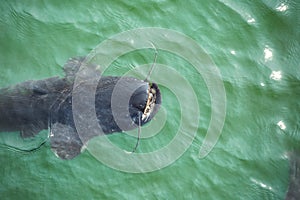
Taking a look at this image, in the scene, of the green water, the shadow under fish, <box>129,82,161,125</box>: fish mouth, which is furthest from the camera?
the green water

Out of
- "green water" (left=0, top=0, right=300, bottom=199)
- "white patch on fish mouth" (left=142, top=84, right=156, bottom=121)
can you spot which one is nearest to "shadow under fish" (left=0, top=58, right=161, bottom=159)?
"white patch on fish mouth" (left=142, top=84, right=156, bottom=121)

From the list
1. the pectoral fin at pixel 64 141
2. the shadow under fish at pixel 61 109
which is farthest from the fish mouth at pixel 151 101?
the pectoral fin at pixel 64 141

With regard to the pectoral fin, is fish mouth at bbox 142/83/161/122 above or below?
above

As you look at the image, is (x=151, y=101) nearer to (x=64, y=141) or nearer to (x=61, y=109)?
(x=61, y=109)

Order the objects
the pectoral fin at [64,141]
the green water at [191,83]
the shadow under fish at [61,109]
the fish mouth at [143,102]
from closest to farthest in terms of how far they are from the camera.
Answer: the fish mouth at [143,102] → the shadow under fish at [61,109] → the pectoral fin at [64,141] → the green water at [191,83]

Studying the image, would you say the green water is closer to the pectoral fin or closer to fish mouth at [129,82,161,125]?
the pectoral fin

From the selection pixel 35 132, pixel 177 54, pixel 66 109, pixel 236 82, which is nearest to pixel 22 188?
pixel 35 132

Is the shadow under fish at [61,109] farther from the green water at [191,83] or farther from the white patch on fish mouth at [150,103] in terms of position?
the green water at [191,83]

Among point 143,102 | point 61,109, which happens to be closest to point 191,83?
point 143,102
